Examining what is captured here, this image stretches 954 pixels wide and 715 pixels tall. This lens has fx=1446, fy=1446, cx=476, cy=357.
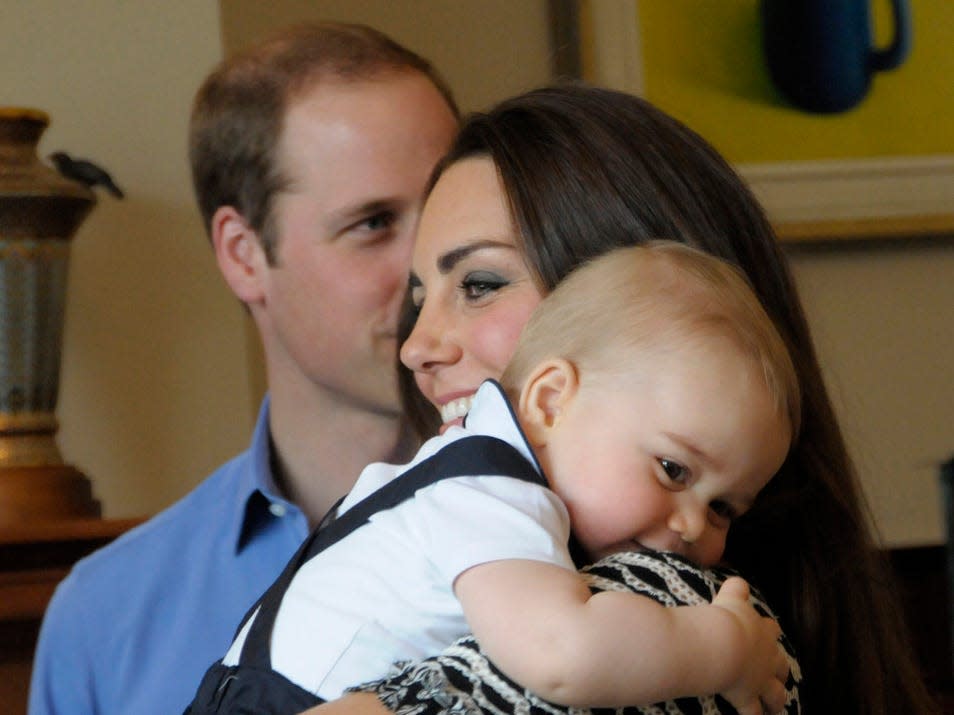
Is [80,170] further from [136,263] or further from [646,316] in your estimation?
[646,316]

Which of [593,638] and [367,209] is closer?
[593,638]

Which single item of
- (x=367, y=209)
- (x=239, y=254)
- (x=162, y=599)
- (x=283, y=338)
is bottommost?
(x=162, y=599)

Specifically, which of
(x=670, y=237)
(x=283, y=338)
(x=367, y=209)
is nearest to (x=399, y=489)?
(x=670, y=237)

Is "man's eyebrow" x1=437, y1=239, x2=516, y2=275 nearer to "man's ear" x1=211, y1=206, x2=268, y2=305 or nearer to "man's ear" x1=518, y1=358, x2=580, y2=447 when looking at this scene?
"man's ear" x1=518, y1=358, x2=580, y2=447

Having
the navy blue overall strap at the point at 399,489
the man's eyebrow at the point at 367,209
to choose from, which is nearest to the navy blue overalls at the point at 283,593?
the navy blue overall strap at the point at 399,489

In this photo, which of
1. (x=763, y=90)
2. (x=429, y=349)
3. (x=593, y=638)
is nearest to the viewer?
(x=593, y=638)

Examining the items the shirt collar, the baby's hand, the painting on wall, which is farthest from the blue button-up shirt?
the painting on wall

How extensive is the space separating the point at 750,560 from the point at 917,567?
5.06 ft

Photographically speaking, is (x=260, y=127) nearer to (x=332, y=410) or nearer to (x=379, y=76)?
(x=379, y=76)

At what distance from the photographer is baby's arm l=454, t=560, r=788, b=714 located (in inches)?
40.1

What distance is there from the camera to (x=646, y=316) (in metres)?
1.23

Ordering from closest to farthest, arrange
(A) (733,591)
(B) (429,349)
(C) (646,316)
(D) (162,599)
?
1. (A) (733,591)
2. (C) (646,316)
3. (B) (429,349)
4. (D) (162,599)

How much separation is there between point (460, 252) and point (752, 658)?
0.56 meters

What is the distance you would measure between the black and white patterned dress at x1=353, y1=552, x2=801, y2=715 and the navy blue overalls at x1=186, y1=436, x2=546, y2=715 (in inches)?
3.7
